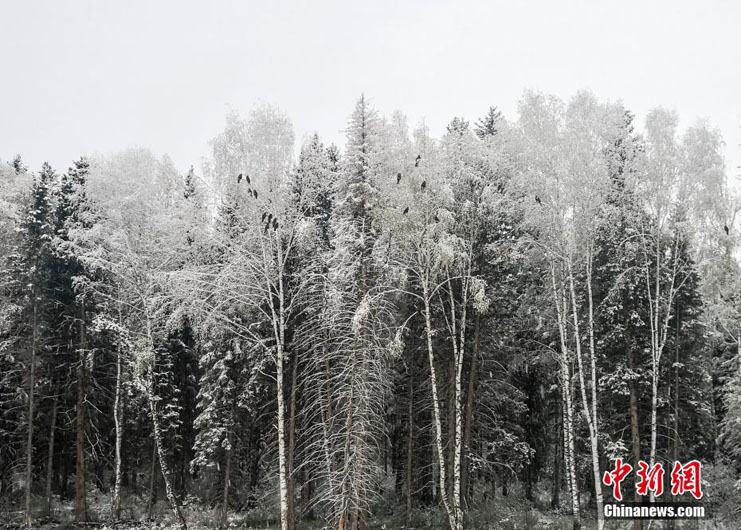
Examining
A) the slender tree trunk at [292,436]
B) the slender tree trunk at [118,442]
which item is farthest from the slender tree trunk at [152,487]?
the slender tree trunk at [292,436]

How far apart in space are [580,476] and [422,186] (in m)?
16.5

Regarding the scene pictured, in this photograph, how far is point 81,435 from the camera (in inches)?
853

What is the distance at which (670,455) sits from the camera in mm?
19188

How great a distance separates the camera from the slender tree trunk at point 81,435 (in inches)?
835

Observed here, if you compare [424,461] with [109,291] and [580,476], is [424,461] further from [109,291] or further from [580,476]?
[109,291]

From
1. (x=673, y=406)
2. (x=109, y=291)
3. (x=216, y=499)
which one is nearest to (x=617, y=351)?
(x=673, y=406)

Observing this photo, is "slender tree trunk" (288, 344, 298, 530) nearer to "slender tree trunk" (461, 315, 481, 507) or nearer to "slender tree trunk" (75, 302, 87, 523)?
"slender tree trunk" (461, 315, 481, 507)

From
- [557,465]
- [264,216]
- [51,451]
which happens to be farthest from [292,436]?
[557,465]

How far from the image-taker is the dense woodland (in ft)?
51.9

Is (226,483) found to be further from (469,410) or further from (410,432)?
(469,410)

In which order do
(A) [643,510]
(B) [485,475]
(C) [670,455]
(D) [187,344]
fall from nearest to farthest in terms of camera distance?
(A) [643,510]
(C) [670,455]
(B) [485,475]
(D) [187,344]

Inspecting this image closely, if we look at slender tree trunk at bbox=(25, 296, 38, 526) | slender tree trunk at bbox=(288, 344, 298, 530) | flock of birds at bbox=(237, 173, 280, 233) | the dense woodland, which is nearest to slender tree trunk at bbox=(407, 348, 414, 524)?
the dense woodland

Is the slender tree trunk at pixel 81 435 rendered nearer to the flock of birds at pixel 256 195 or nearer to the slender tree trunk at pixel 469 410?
the flock of birds at pixel 256 195

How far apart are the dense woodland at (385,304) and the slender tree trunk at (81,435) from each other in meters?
0.11
